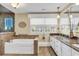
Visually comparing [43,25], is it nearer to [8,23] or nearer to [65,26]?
[65,26]

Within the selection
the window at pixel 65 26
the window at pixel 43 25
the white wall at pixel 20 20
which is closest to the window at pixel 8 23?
the white wall at pixel 20 20

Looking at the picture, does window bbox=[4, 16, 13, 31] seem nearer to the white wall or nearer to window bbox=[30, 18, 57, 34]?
the white wall

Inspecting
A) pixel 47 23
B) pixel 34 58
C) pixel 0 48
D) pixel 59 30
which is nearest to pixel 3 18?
pixel 47 23

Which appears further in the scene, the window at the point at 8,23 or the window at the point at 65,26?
the window at the point at 8,23

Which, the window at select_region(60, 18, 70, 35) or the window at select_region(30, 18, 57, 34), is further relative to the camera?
the window at select_region(30, 18, 57, 34)

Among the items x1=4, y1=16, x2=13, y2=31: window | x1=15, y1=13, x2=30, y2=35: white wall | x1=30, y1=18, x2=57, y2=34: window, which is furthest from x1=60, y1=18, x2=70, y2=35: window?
x1=4, y1=16, x2=13, y2=31: window

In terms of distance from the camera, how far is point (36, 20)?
27.3 feet

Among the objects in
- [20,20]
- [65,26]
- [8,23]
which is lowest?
[65,26]

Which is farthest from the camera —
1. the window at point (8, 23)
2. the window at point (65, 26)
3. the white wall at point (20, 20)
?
the white wall at point (20, 20)

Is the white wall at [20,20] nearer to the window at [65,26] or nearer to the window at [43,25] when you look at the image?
the window at [43,25]

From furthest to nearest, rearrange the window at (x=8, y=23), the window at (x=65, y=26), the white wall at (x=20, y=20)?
the white wall at (x=20, y=20) < the window at (x=8, y=23) < the window at (x=65, y=26)

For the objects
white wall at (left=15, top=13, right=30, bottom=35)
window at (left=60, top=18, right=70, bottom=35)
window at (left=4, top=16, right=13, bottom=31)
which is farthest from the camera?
white wall at (left=15, top=13, right=30, bottom=35)

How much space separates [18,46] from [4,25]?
339 centimetres

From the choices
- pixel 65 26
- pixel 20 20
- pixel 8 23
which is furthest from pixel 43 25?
pixel 8 23
